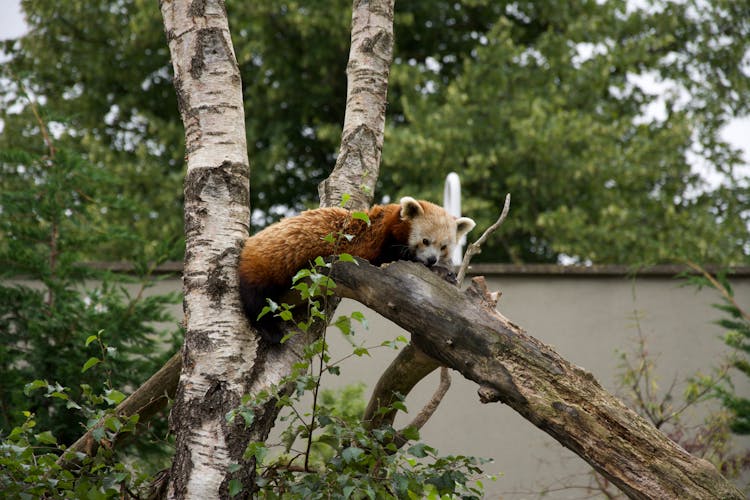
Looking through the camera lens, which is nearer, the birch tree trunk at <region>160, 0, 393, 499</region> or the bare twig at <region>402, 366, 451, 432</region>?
the birch tree trunk at <region>160, 0, 393, 499</region>

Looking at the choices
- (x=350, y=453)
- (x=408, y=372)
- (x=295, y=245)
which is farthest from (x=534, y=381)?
(x=295, y=245)

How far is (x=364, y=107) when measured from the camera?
443 centimetres

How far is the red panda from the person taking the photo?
3.42 meters

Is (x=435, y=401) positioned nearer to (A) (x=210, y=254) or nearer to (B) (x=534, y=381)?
(B) (x=534, y=381)

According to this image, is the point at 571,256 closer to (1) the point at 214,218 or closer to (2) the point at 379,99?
(2) the point at 379,99

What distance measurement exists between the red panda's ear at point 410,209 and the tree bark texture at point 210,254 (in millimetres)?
989

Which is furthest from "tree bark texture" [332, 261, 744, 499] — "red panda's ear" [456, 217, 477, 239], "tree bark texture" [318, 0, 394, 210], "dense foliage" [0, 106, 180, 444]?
"dense foliage" [0, 106, 180, 444]

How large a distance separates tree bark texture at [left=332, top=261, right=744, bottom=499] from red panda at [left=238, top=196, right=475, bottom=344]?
33 centimetres

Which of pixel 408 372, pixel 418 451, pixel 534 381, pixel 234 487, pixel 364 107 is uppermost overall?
pixel 364 107

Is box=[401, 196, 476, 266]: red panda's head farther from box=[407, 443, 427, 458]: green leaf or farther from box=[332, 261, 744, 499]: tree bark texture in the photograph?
box=[407, 443, 427, 458]: green leaf

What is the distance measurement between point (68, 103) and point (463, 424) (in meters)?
12.3

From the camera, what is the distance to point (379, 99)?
4461 millimetres

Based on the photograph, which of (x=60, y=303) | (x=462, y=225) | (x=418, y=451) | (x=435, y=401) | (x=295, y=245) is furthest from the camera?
(x=60, y=303)

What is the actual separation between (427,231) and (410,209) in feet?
0.58
